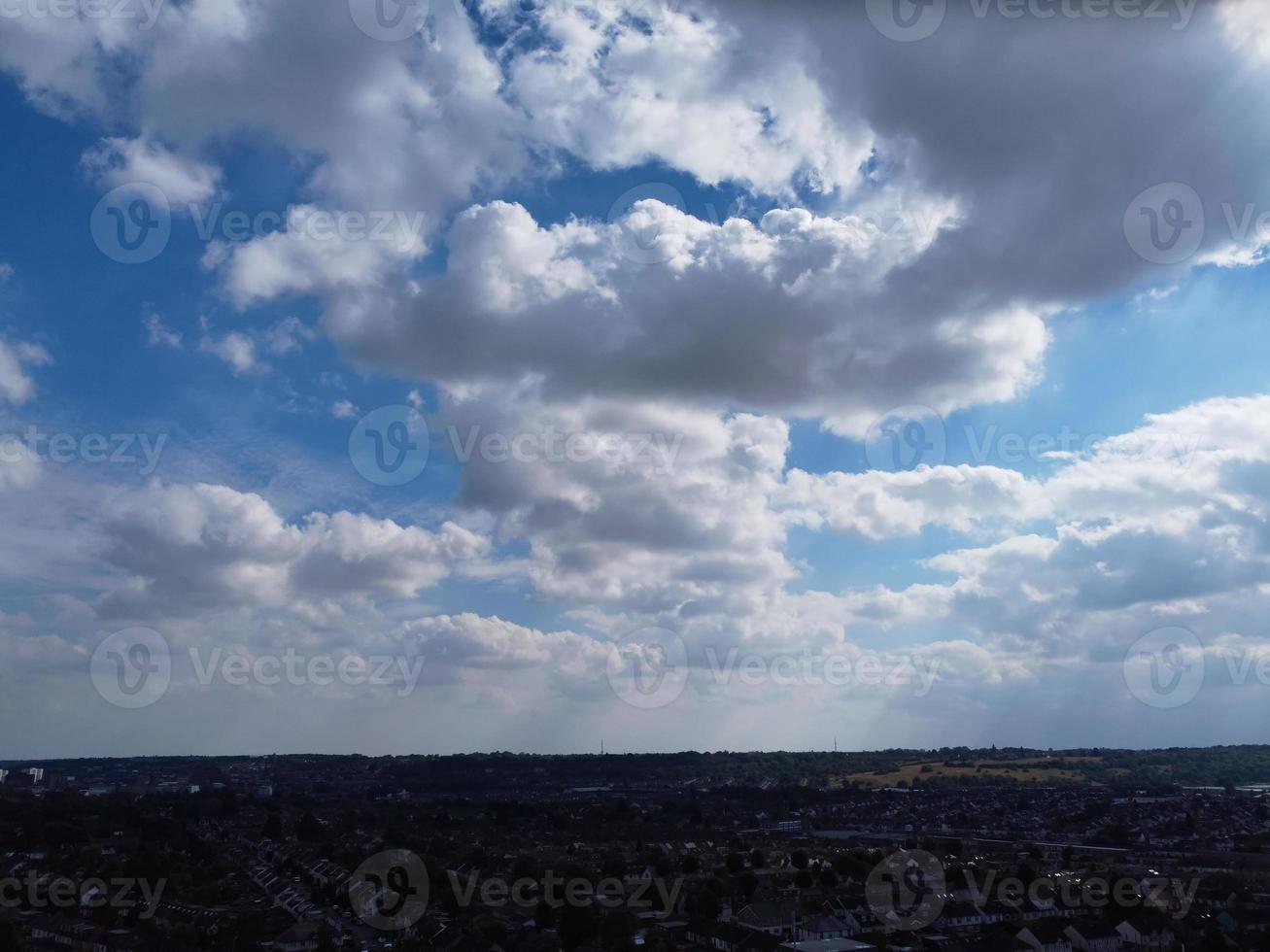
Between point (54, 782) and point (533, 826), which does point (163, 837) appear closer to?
point (533, 826)

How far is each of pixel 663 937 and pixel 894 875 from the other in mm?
20467

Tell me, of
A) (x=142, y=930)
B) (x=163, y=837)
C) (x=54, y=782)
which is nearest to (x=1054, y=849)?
(x=142, y=930)

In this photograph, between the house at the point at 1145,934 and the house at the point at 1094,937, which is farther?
the house at the point at 1094,937

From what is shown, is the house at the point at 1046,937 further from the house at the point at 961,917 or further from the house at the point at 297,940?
the house at the point at 297,940

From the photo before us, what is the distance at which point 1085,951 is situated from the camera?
40.4 meters

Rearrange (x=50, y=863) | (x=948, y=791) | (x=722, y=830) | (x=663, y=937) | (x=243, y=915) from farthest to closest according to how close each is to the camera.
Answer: (x=948, y=791) < (x=722, y=830) < (x=50, y=863) < (x=243, y=915) < (x=663, y=937)
